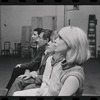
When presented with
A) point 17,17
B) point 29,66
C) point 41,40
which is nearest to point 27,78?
point 29,66

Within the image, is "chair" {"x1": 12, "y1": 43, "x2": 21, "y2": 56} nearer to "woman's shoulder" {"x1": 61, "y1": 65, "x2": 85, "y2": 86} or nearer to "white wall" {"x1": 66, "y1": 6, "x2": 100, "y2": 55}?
"white wall" {"x1": 66, "y1": 6, "x2": 100, "y2": 55}

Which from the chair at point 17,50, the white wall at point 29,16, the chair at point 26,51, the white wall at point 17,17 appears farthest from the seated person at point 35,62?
the white wall at point 17,17

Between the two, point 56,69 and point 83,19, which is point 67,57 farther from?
point 83,19

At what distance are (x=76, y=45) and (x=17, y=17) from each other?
1366 cm

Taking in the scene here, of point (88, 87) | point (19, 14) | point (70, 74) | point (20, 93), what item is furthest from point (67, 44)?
point (19, 14)

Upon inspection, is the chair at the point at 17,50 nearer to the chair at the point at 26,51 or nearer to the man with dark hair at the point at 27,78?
the chair at the point at 26,51

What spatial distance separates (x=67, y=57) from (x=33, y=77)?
1724mm

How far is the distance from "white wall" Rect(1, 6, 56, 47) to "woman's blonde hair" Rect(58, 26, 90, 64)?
13.3 m

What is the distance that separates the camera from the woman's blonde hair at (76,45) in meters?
1.63

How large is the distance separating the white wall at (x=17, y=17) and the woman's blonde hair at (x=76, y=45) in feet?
43.6

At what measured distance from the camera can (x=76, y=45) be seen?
5.36 feet

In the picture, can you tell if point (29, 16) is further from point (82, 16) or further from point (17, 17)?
point (82, 16)

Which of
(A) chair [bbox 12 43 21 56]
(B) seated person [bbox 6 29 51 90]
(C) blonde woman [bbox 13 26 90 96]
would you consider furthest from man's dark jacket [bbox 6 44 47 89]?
(A) chair [bbox 12 43 21 56]

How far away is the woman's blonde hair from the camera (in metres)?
1.63
